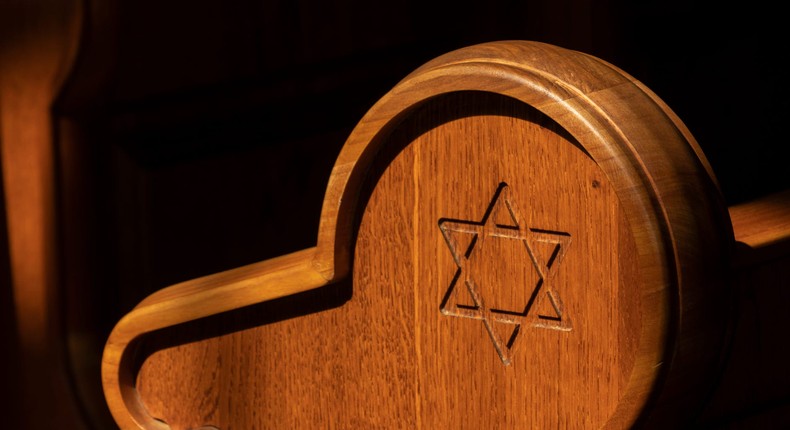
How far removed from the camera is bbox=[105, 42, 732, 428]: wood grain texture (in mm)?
607

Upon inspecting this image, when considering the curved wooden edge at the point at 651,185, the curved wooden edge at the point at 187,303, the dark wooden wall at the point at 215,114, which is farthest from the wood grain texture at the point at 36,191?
the curved wooden edge at the point at 651,185

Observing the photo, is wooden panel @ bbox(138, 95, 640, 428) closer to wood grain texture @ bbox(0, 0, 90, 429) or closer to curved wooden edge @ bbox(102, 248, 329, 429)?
curved wooden edge @ bbox(102, 248, 329, 429)

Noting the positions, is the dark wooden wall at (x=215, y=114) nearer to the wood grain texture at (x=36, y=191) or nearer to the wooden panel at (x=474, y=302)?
the wood grain texture at (x=36, y=191)

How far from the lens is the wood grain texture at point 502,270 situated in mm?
607

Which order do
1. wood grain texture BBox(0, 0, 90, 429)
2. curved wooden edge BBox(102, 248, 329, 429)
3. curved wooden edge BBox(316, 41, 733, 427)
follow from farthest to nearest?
1. wood grain texture BBox(0, 0, 90, 429)
2. curved wooden edge BBox(102, 248, 329, 429)
3. curved wooden edge BBox(316, 41, 733, 427)

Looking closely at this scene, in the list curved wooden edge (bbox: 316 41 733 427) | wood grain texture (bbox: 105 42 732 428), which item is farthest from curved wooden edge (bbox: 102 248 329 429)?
curved wooden edge (bbox: 316 41 733 427)

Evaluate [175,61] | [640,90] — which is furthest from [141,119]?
[640,90]

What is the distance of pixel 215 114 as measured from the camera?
1113 mm

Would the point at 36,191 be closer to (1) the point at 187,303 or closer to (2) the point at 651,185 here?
(1) the point at 187,303

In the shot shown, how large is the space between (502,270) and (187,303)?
244 millimetres

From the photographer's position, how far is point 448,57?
0.68 meters

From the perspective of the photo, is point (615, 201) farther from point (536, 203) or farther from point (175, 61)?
point (175, 61)

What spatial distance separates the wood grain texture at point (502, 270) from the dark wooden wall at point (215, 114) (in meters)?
0.32

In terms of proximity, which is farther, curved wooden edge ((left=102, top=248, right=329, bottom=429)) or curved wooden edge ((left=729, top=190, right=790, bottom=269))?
curved wooden edge ((left=102, top=248, right=329, bottom=429))
